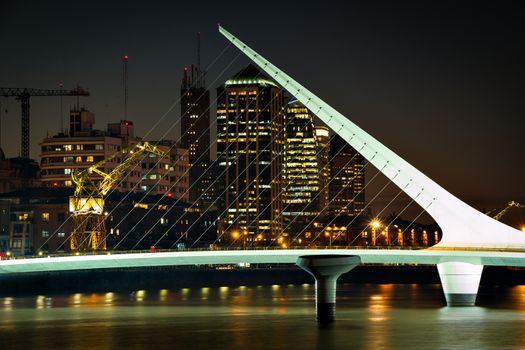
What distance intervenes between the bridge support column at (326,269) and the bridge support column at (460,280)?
676 centimetres

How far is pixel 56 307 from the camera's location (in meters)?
73.1

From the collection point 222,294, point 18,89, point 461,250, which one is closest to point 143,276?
point 222,294

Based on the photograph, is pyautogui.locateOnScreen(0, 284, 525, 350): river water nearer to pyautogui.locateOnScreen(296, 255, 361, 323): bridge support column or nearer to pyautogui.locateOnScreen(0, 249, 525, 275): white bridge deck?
pyautogui.locateOnScreen(296, 255, 361, 323): bridge support column

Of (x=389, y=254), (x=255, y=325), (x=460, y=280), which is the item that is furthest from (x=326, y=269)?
(x=460, y=280)

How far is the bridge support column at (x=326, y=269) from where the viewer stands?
184ft

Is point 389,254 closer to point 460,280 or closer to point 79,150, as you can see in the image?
point 460,280

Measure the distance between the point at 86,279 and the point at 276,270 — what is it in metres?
24.6

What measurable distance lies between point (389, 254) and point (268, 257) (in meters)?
6.37

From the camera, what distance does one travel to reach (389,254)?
56.6 meters

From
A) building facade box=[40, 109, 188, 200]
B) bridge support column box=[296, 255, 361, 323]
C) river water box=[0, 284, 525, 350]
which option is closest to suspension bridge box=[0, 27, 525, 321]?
bridge support column box=[296, 255, 361, 323]

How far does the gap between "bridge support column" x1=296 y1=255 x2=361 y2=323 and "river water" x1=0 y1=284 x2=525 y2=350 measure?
1.39m

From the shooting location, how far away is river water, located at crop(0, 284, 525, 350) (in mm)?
46812

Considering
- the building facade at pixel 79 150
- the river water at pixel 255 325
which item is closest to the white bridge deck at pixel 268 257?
the river water at pixel 255 325

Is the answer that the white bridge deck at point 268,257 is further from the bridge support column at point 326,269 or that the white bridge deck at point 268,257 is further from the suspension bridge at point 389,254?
the bridge support column at point 326,269
